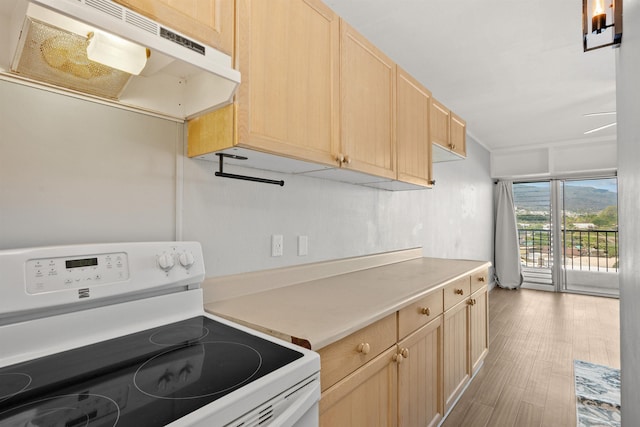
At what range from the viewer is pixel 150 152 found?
1.24m

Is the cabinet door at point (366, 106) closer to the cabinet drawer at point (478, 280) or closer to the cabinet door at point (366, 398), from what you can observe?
the cabinet door at point (366, 398)

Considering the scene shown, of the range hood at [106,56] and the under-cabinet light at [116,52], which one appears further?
the under-cabinet light at [116,52]

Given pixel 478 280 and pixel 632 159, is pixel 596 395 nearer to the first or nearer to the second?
pixel 478 280

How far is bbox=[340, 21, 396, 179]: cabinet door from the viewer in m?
1.61

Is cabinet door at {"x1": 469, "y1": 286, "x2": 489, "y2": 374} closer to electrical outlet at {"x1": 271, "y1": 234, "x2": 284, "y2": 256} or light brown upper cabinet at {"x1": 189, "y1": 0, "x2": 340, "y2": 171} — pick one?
electrical outlet at {"x1": 271, "y1": 234, "x2": 284, "y2": 256}

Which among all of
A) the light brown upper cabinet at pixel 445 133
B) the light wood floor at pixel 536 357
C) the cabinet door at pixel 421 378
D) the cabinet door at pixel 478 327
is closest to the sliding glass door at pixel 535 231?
the light wood floor at pixel 536 357

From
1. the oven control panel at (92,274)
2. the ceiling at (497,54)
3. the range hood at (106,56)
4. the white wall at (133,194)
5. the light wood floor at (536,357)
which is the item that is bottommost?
the light wood floor at (536,357)

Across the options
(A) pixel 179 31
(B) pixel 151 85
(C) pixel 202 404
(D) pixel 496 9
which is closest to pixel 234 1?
(A) pixel 179 31

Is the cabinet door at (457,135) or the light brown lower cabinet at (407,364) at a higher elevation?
the cabinet door at (457,135)

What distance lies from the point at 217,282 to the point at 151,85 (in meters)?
0.80

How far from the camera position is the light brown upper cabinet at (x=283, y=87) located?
1.16 m

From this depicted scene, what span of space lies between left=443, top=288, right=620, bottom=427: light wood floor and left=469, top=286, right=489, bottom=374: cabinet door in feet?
0.54

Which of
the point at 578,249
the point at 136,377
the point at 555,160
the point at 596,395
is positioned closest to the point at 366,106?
the point at 136,377

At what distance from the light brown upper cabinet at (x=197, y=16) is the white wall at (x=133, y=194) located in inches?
15.4
